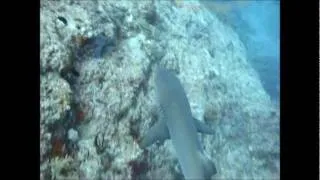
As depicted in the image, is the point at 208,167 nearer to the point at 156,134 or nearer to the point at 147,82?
the point at 156,134

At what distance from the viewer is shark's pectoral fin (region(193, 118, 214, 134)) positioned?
7.05 ft

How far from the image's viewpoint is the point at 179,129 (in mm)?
2100

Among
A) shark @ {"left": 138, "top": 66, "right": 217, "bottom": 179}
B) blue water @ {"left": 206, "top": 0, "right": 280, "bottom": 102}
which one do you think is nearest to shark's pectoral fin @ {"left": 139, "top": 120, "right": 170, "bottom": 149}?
shark @ {"left": 138, "top": 66, "right": 217, "bottom": 179}

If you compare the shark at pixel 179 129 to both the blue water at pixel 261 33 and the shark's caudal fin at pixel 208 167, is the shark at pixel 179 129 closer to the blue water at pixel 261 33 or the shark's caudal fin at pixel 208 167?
the shark's caudal fin at pixel 208 167

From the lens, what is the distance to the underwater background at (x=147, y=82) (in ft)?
6.36

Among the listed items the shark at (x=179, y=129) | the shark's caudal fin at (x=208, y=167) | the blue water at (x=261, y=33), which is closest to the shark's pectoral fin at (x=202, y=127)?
the shark at (x=179, y=129)

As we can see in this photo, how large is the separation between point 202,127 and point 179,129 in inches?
6.3

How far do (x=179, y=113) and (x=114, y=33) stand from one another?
64cm

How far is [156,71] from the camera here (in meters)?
2.24

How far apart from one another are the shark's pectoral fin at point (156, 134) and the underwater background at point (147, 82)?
0.16 ft

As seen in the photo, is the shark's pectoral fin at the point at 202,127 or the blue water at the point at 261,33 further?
the shark's pectoral fin at the point at 202,127
